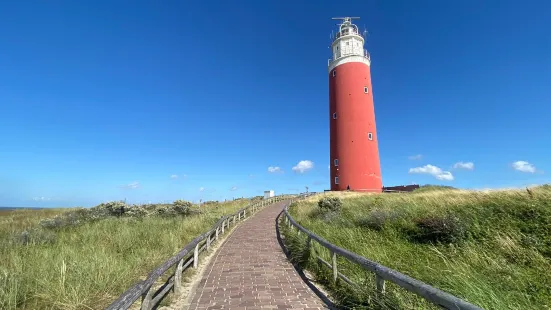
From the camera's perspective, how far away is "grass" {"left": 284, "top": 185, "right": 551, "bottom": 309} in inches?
179

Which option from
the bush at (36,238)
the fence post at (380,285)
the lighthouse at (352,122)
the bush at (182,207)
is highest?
the lighthouse at (352,122)

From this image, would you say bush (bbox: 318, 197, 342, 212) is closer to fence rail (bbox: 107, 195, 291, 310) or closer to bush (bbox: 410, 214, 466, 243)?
bush (bbox: 410, 214, 466, 243)

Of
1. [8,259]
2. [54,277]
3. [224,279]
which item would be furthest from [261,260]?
[8,259]

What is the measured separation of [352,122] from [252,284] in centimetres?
2794

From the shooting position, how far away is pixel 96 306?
5039 millimetres

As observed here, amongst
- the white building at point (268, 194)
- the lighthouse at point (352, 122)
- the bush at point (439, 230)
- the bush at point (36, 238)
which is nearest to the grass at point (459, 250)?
the bush at point (439, 230)

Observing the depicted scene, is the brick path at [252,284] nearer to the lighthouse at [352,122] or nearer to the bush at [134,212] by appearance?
the bush at [134,212]

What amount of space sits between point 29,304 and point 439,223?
993 cm

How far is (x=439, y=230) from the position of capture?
30.0 ft

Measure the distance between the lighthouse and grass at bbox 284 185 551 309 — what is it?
19.3 metres

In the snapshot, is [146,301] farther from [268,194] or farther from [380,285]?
[268,194]

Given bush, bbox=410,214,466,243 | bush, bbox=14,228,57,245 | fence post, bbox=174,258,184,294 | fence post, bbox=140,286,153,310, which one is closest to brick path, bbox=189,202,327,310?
fence post, bbox=174,258,184,294

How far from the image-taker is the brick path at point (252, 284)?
5.62m

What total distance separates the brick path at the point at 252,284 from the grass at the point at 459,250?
23.9 inches
